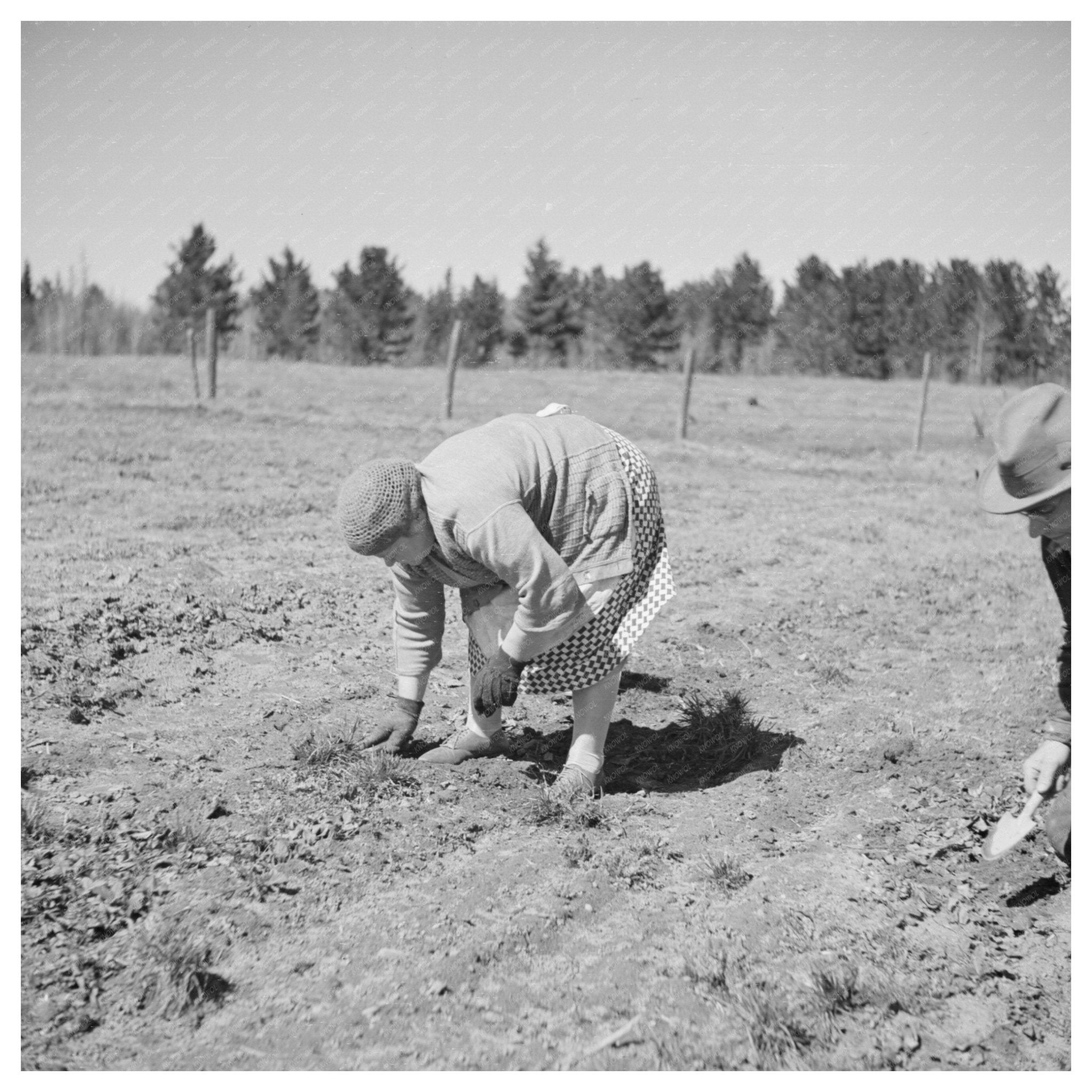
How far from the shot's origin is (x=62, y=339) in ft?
104

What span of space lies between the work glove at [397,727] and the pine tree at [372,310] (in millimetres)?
46230

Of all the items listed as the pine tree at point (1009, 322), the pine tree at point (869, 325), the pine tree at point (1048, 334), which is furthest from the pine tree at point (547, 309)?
the pine tree at point (1048, 334)

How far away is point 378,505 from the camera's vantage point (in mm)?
Answer: 2920

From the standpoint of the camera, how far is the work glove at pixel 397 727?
3783 millimetres

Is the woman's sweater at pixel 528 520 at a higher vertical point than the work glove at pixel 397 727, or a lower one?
higher

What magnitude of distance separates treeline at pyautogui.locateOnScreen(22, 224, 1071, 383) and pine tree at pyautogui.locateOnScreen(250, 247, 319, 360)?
0.06 meters

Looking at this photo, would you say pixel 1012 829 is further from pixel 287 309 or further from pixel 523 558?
pixel 287 309

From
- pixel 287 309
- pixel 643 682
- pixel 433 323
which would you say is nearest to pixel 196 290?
pixel 287 309

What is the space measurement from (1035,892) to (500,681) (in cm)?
177

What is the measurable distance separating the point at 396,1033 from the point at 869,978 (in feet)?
3.95

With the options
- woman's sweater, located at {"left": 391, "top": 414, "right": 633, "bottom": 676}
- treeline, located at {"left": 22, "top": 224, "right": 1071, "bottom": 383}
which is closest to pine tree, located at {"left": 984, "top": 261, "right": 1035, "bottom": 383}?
treeline, located at {"left": 22, "top": 224, "right": 1071, "bottom": 383}

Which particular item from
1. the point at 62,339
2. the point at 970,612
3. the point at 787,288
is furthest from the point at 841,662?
the point at 787,288

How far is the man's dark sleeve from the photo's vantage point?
2.71 metres

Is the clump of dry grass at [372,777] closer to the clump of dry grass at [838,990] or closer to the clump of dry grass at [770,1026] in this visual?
the clump of dry grass at [770,1026]
